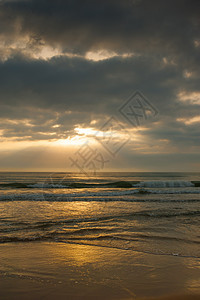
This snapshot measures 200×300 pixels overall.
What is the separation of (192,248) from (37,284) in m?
4.06

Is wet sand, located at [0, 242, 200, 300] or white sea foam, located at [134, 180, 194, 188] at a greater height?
wet sand, located at [0, 242, 200, 300]

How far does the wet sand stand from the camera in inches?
135

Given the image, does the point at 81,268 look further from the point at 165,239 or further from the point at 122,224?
the point at 122,224

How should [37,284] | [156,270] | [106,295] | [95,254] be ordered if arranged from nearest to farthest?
[106,295] → [37,284] → [156,270] → [95,254]

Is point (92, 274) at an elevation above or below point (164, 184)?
above

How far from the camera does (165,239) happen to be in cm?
648

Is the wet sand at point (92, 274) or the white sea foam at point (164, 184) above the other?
the wet sand at point (92, 274)

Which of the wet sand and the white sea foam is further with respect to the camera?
the white sea foam

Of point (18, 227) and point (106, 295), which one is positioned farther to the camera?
point (18, 227)

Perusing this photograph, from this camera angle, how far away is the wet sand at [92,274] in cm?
342

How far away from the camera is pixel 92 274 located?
4082 millimetres

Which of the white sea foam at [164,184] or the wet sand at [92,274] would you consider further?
the white sea foam at [164,184]

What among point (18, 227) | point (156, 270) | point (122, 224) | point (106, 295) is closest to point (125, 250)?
point (156, 270)

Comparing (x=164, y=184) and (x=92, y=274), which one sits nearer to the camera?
(x=92, y=274)
